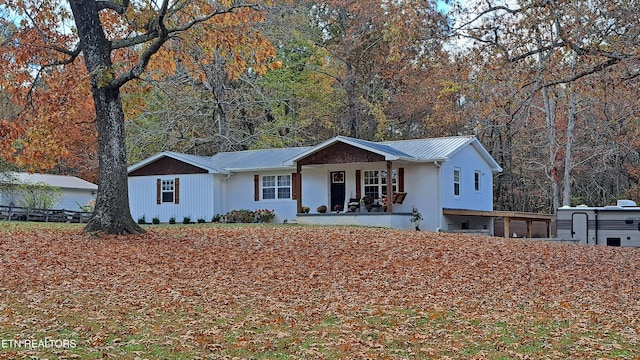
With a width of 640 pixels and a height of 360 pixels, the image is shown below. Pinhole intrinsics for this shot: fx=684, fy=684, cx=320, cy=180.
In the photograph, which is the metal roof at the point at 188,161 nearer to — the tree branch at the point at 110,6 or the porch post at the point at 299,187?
the porch post at the point at 299,187

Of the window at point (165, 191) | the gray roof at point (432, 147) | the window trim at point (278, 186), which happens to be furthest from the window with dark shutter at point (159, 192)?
the gray roof at point (432, 147)

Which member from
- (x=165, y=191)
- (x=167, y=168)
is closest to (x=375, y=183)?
(x=167, y=168)

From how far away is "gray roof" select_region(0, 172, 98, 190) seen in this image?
31541 millimetres

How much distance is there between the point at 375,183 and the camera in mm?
27016

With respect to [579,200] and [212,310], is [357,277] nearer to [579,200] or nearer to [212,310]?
[212,310]

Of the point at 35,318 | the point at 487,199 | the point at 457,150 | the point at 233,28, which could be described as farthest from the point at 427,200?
the point at 35,318

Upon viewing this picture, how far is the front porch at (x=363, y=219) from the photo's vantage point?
81.0 feet

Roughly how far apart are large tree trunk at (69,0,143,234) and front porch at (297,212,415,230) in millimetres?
9747

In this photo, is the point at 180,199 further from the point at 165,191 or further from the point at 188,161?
the point at 188,161

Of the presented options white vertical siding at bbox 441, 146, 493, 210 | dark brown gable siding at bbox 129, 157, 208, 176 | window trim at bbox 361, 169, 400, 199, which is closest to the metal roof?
dark brown gable siding at bbox 129, 157, 208, 176

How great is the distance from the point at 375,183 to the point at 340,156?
2.06 meters

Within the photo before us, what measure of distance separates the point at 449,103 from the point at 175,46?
19.1 metres

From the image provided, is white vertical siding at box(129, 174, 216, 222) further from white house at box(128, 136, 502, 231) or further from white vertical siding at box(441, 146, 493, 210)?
white vertical siding at box(441, 146, 493, 210)

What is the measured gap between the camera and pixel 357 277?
12.6 metres
